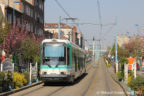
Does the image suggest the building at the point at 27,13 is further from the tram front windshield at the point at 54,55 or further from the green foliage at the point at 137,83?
the green foliage at the point at 137,83

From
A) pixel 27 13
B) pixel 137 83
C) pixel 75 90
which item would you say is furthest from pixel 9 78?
pixel 27 13

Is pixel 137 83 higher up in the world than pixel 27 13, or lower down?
lower down

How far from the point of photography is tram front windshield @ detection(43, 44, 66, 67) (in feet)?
65.0

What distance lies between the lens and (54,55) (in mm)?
19797

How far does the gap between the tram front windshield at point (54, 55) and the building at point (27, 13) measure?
24.7 m

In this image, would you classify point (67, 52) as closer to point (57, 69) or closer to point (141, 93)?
point (57, 69)

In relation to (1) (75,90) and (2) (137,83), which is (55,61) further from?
(2) (137,83)

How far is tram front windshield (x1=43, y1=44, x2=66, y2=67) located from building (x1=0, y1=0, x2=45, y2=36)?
24.7 m

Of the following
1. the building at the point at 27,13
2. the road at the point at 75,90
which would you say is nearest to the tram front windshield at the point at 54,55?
the road at the point at 75,90

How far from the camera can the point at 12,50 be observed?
3578 cm

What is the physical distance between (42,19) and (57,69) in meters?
47.6

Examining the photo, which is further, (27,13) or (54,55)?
(27,13)

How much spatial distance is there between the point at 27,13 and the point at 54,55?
36.2 metres

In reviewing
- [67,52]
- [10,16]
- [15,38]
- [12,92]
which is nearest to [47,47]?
[67,52]
